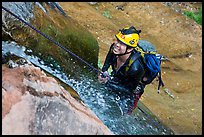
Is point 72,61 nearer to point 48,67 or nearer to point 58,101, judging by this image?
point 48,67

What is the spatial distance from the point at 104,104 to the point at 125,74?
77 centimetres

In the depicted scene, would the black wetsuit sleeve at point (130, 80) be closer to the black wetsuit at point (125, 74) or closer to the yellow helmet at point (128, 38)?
the black wetsuit at point (125, 74)

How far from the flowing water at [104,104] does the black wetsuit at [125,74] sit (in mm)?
229

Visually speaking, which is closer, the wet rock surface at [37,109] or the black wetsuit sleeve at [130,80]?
the wet rock surface at [37,109]

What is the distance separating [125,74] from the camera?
5605 millimetres

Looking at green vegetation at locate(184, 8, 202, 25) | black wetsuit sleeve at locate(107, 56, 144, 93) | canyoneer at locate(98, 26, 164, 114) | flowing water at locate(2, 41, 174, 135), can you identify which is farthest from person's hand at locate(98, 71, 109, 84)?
green vegetation at locate(184, 8, 202, 25)

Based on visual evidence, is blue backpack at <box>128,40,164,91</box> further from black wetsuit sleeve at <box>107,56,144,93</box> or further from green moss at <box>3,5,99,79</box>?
green moss at <box>3,5,99,79</box>

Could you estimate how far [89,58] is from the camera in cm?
689

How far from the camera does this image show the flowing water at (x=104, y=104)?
557cm

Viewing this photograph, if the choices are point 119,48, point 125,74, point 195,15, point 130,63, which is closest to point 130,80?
point 125,74

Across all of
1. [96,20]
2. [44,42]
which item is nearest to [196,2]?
[96,20]

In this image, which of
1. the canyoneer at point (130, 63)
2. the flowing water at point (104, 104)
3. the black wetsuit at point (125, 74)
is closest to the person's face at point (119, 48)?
the canyoneer at point (130, 63)

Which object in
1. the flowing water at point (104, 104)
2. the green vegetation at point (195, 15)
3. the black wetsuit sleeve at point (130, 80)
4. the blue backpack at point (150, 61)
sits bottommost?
the green vegetation at point (195, 15)

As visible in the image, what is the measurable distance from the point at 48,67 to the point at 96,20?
8077mm
